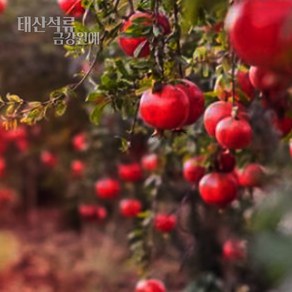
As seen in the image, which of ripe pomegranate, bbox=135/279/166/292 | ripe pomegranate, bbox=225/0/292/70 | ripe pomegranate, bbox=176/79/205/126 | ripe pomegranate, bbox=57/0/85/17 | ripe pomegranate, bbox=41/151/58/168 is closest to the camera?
ripe pomegranate, bbox=225/0/292/70

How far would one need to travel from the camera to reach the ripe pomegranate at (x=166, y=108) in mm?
1067

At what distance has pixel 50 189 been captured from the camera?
6.98 meters

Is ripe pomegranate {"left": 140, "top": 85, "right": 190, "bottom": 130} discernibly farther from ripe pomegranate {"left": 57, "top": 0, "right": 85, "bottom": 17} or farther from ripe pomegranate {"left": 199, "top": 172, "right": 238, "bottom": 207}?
ripe pomegranate {"left": 199, "top": 172, "right": 238, "bottom": 207}

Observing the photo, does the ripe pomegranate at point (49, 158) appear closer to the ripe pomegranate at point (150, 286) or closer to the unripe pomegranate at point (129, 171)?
the unripe pomegranate at point (129, 171)

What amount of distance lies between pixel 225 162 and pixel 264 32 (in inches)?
46.6

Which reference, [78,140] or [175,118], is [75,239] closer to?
[78,140]

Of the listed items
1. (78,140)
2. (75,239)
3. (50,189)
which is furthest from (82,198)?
(50,189)

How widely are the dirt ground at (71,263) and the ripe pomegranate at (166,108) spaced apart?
3.76 m

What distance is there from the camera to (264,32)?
0.56 meters

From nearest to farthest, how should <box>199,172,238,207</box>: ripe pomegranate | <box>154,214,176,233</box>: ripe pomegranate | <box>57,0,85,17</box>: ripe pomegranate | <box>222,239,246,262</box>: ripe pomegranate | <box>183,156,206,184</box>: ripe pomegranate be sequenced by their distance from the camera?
1. <box>57,0,85,17</box>: ripe pomegranate
2. <box>199,172,238,207</box>: ripe pomegranate
3. <box>183,156,206,184</box>: ripe pomegranate
4. <box>154,214,176,233</box>: ripe pomegranate
5. <box>222,239,246,262</box>: ripe pomegranate

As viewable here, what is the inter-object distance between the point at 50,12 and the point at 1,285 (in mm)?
2358

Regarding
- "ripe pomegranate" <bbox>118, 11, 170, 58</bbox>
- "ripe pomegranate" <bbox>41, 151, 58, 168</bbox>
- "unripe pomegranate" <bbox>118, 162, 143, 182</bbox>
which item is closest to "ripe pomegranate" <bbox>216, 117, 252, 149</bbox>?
"ripe pomegranate" <bbox>118, 11, 170, 58</bbox>

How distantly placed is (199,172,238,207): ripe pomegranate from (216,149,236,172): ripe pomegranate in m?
0.05

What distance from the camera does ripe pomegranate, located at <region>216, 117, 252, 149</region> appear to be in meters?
1.25
